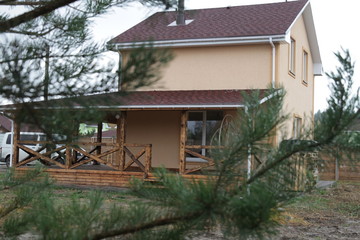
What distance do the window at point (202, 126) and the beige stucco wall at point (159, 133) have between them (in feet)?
1.39

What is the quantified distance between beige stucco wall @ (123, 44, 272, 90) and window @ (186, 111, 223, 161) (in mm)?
882

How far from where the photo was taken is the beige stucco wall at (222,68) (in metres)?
13.7

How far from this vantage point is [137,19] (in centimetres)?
244

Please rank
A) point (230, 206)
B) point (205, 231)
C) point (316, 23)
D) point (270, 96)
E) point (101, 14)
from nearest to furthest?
point (230, 206) → point (205, 231) → point (270, 96) → point (101, 14) → point (316, 23)

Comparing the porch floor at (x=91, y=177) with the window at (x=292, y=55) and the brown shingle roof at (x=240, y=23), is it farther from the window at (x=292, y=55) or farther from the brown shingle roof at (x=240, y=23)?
the window at (x=292, y=55)

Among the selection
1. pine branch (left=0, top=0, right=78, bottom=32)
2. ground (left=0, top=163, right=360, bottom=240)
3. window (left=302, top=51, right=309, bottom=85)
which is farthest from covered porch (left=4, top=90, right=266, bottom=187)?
pine branch (left=0, top=0, right=78, bottom=32)

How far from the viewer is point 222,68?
14.1 m

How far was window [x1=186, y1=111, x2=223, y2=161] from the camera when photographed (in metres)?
14.3

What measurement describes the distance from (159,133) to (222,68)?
117 inches

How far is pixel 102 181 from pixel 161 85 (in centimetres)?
1150

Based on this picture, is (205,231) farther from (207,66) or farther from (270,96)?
(207,66)

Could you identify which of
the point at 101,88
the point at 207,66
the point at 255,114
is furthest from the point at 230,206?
the point at 207,66

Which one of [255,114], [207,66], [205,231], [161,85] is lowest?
[205,231]

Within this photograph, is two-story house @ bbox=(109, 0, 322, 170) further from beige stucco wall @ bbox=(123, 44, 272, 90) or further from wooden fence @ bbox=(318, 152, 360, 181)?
wooden fence @ bbox=(318, 152, 360, 181)
